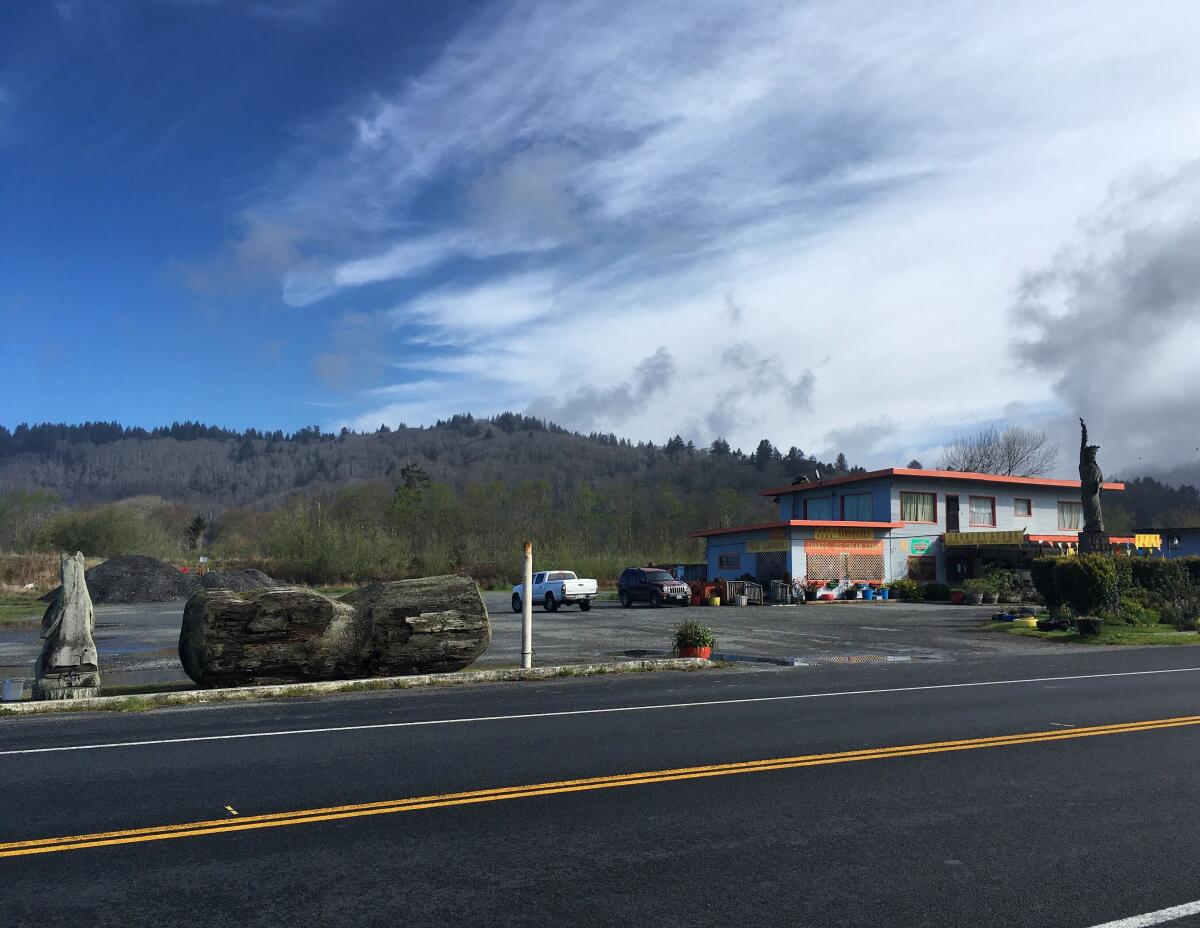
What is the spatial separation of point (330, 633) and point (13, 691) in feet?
15.9

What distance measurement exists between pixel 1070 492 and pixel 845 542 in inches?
624

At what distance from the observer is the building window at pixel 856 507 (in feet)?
163

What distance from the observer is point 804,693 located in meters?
13.6

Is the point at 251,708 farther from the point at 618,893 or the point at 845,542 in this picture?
the point at 845,542

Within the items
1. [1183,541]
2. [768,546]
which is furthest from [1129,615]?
[1183,541]

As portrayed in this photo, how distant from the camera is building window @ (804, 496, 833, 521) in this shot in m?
52.7

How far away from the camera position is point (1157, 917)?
4781 millimetres

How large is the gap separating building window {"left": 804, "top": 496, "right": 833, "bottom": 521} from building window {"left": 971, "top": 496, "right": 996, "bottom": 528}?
7388 millimetres

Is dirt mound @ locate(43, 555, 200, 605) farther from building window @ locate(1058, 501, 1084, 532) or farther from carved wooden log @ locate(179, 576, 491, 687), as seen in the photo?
building window @ locate(1058, 501, 1084, 532)

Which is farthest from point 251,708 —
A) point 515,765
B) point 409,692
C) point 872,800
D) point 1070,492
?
point 1070,492

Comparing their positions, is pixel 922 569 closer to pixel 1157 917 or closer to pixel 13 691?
pixel 13 691

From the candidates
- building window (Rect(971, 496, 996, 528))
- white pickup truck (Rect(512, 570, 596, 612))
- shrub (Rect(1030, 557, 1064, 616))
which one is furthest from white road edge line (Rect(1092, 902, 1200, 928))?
building window (Rect(971, 496, 996, 528))

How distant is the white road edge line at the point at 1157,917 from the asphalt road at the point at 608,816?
0.19ft

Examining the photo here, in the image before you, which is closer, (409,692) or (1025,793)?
(1025,793)
